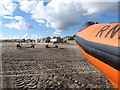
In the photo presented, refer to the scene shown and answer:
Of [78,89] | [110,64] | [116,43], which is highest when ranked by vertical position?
[116,43]

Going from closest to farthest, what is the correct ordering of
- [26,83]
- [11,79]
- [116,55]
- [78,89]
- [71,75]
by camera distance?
[116,55], [78,89], [26,83], [11,79], [71,75]

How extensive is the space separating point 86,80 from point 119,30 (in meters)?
4.87

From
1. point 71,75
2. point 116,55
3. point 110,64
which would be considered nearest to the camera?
point 116,55

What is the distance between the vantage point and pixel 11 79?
863 centimetres

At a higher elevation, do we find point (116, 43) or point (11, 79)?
point (116, 43)

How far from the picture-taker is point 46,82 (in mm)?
8312

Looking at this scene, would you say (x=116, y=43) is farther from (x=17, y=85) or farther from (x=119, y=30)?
(x=17, y=85)

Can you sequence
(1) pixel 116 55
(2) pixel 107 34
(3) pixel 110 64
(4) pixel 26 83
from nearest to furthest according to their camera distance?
(1) pixel 116 55 → (3) pixel 110 64 → (2) pixel 107 34 → (4) pixel 26 83

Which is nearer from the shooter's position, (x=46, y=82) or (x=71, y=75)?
(x=46, y=82)

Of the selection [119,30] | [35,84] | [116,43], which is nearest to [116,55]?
[116,43]

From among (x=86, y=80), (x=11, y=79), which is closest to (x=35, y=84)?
(x=11, y=79)

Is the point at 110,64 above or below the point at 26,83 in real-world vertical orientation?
above

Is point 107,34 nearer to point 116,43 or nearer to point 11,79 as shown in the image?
point 116,43

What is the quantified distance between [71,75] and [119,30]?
19.1 ft
